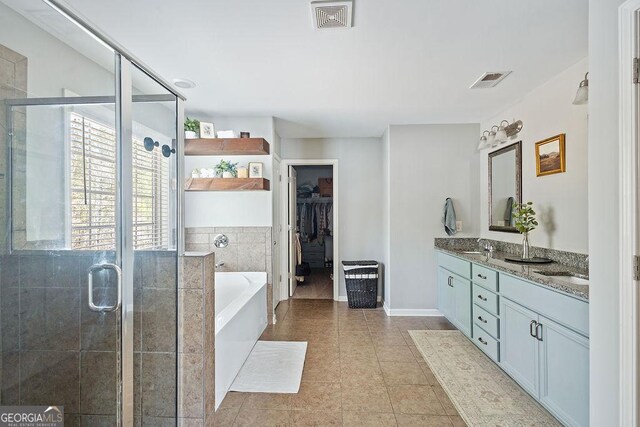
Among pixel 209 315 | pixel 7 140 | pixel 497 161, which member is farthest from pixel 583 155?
pixel 7 140

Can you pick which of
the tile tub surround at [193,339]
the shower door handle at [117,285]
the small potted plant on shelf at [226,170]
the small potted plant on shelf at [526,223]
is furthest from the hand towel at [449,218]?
the shower door handle at [117,285]

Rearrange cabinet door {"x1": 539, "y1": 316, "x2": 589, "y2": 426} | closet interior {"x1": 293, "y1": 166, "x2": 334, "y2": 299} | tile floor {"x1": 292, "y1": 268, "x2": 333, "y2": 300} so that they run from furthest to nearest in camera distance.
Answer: closet interior {"x1": 293, "y1": 166, "x2": 334, "y2": 299} < tile floor {"x1": 292, "y1": 268, "x2": 333, "y2": 300} < cabinet door {"x1": 539, "y1": 316, "x2": 589, "y2": 426}

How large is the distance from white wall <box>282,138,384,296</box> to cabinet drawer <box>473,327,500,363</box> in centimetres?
202

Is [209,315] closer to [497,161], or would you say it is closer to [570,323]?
[570,323]

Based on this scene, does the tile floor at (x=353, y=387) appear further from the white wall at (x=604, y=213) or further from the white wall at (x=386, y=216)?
the white wall at (x=604, y=213)

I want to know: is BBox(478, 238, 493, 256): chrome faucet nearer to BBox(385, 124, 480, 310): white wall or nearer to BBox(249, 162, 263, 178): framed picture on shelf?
BBox(385, 124, 480, 310): white wall

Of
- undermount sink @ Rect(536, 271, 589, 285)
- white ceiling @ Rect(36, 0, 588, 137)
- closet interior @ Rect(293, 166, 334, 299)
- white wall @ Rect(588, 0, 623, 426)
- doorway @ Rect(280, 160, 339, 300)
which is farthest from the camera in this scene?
closet interior @ Rect(293, 166, 334, 299)

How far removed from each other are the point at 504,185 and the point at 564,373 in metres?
2.17

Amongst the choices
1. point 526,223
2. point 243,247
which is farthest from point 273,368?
point 526,223

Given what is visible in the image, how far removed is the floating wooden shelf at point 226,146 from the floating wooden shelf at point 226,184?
0.31 meters

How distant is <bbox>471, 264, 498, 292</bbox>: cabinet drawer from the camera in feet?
8.27

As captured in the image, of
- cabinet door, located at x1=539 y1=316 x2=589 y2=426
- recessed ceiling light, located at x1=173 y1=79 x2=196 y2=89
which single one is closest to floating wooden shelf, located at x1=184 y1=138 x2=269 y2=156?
recessed ceiling light, located at x1=173 y1=79 x2=196 y2=89

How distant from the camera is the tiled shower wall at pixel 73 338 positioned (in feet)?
4.47

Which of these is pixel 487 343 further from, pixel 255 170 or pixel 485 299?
pixel 255 170
